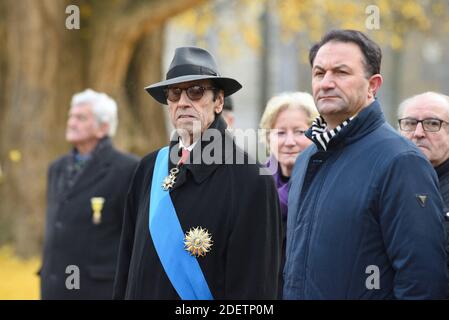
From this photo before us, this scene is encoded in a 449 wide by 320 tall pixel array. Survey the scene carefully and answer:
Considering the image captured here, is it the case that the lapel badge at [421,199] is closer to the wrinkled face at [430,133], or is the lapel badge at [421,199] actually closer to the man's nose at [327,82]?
the man's nose at [327,82]

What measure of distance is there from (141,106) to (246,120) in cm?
3176

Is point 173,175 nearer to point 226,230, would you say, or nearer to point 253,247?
point 226,230

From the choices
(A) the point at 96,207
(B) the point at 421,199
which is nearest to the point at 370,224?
(B) the point at 421,199

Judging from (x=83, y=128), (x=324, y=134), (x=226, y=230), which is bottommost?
(x=226, y=230)

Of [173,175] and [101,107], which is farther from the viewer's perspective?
[101,107]

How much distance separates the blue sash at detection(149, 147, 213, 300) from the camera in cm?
381

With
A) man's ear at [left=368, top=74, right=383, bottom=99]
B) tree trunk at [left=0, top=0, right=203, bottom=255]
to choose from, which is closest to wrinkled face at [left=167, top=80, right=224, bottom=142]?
man's ear at [left=368, top=74, right=383, bottom=99]

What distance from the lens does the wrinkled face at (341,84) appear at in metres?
3.73

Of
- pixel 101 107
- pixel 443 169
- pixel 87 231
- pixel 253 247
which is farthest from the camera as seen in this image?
pixel 101 107

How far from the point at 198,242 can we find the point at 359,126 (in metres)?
0.88

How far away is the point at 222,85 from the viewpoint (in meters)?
4.22

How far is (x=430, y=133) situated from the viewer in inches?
174

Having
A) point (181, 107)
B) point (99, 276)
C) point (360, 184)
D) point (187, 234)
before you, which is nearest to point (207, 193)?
point (187, 234)
